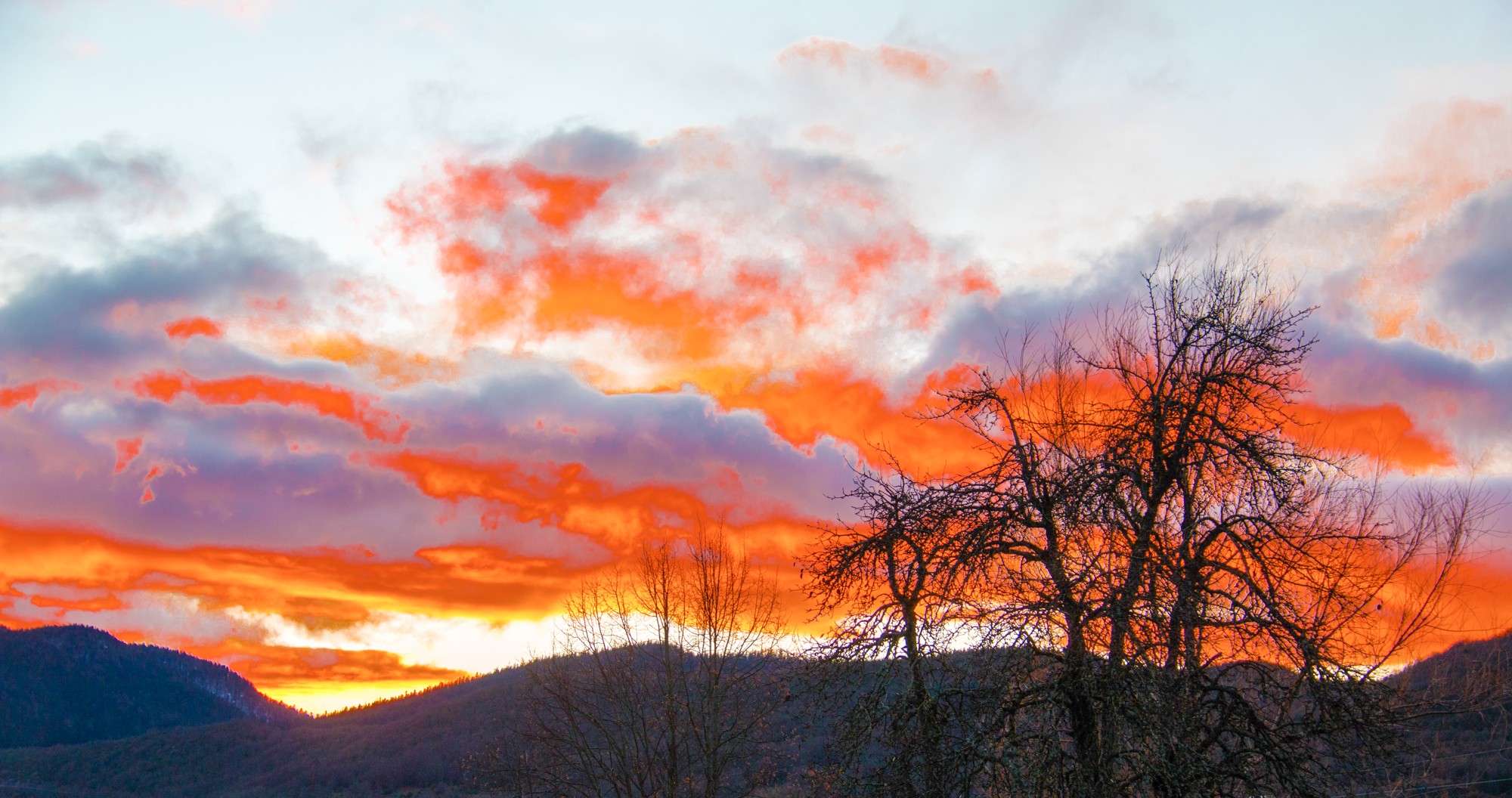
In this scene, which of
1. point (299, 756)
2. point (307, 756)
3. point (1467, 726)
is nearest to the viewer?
point (1467, 726)

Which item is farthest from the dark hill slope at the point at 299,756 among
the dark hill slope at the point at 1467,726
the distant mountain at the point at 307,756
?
the dark hill slope at the point at 1467,726

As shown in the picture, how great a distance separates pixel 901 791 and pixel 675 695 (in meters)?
20.1

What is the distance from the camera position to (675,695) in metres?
31.7

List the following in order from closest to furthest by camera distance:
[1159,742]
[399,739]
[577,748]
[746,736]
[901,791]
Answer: [1159,742] < [901,791] < [577,748] < [746,736] < [399,739]

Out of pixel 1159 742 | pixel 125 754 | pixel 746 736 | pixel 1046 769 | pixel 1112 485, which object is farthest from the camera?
pixel 125 754

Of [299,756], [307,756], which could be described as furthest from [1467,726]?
[299,756]

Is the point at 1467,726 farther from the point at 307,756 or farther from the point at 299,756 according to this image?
the point at 299,756

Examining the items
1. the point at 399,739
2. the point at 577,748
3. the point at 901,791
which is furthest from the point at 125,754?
the point at 901,791

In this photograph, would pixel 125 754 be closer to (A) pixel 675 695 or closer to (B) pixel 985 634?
(A) pixel 675 695

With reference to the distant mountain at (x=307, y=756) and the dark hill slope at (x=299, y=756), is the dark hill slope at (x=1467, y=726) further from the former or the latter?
the dark hill slope at (x=299, y=756)

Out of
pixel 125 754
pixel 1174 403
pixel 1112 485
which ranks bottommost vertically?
pixel 125 754

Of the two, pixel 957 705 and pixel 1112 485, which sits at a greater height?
pixel 1112 485

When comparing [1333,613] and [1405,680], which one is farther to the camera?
[1405,680]

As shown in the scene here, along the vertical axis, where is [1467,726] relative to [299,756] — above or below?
above
